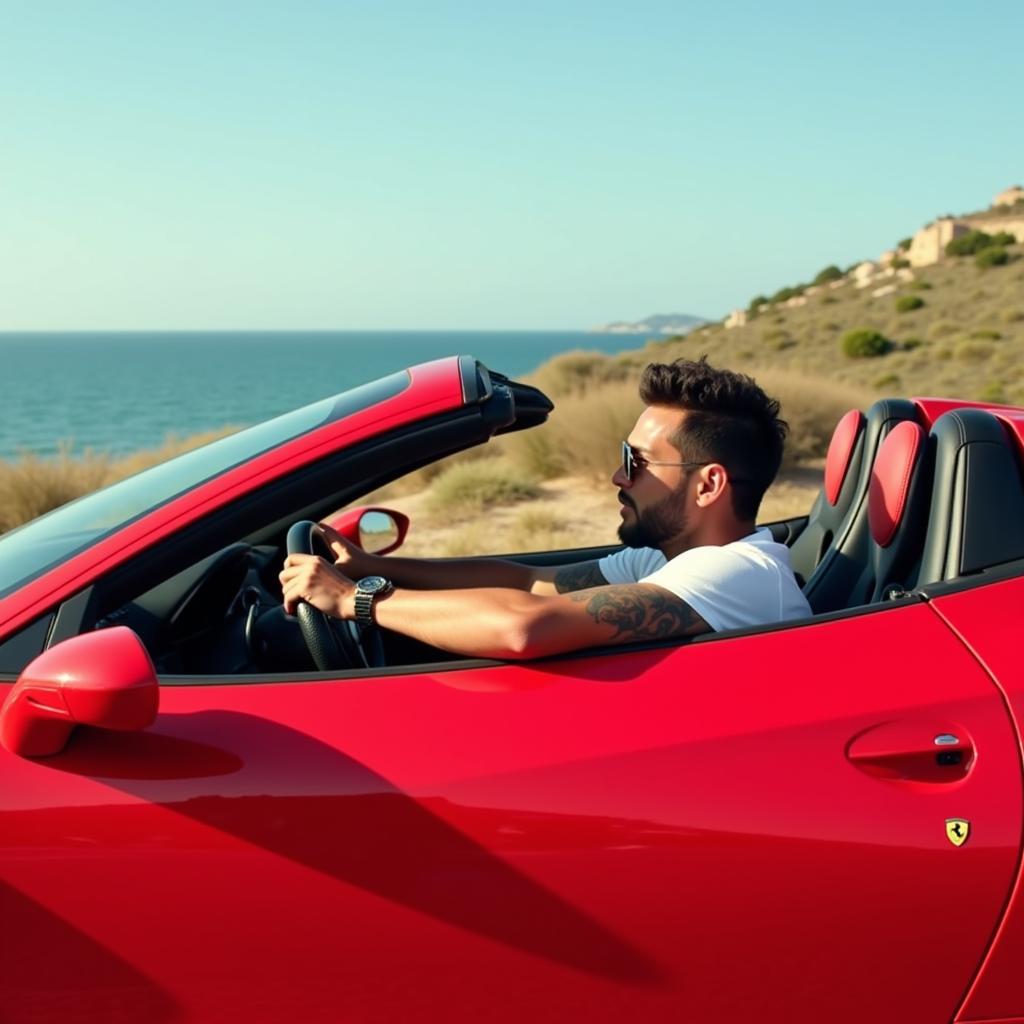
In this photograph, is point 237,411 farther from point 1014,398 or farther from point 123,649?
point 123,649

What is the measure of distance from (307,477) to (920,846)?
1134 millimetres

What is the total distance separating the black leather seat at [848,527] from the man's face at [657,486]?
1.76 ft

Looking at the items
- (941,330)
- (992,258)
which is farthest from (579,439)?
(992,258)

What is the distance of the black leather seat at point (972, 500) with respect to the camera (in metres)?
1.89

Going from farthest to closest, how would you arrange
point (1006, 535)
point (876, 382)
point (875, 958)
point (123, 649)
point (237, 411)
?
point (237, 411) < point (876, 382) < point (1006, 535) < point (875, 958) < point (123, 649)

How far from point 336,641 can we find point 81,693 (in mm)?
581

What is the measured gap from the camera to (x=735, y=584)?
1938 millimetres

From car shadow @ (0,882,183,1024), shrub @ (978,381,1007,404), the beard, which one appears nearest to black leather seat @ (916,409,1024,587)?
the beard

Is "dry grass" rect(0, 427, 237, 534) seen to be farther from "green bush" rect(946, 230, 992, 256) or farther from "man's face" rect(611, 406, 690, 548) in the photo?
"green bush" rect(946, 230, 992, 256)

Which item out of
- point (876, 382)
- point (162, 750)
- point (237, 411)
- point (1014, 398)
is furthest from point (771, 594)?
point (237, 411)

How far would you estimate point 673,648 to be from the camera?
170 cm

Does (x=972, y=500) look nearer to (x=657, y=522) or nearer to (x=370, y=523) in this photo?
(x=657, y=522)

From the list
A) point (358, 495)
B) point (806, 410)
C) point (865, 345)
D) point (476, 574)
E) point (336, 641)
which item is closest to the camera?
point (336, 641)

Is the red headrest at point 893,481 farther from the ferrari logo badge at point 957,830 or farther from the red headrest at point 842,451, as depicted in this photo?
the ferrari logo badge at point 957,830
